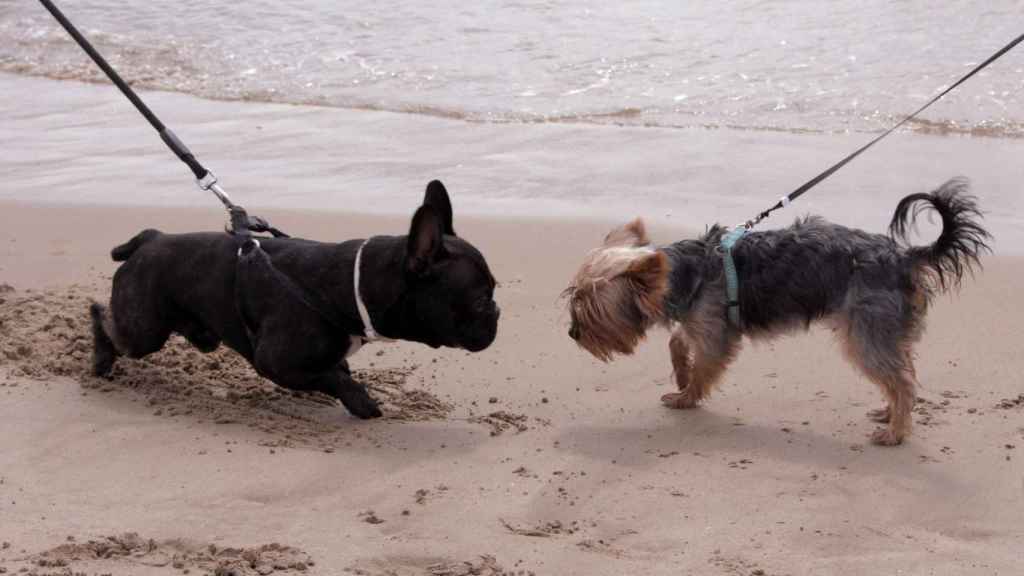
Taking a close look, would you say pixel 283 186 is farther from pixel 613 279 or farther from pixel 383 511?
pixel 383 511

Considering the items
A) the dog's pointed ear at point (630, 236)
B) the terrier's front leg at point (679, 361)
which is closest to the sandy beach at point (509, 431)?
the terrier's front leg at point (679, 361)

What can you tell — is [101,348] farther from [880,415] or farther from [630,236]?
[880,415]

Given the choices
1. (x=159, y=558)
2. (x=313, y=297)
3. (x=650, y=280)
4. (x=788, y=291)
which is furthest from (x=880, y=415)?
(x=159, y=558)

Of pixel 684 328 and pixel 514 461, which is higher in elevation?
pixel 684 328

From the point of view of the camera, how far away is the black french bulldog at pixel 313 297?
521cm

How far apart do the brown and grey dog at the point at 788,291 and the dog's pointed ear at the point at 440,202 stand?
701 mm

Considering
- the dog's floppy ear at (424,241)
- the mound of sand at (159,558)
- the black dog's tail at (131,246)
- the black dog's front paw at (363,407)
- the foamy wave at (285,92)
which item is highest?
the foamy wave at (285,92)

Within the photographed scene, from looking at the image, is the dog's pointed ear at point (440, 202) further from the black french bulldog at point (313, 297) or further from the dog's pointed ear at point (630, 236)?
the dog's pointed ear at point (630, 236)

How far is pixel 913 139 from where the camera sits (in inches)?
384

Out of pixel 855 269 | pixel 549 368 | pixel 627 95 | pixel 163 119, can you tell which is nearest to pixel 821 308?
pixel 855 269

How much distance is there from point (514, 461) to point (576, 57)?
334 inches

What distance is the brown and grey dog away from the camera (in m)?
5.33

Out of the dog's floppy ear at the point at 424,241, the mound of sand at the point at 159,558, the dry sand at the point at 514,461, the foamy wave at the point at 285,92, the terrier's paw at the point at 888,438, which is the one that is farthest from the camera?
the foamy wave at the point at 285,92

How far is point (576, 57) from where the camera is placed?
12945 mm
